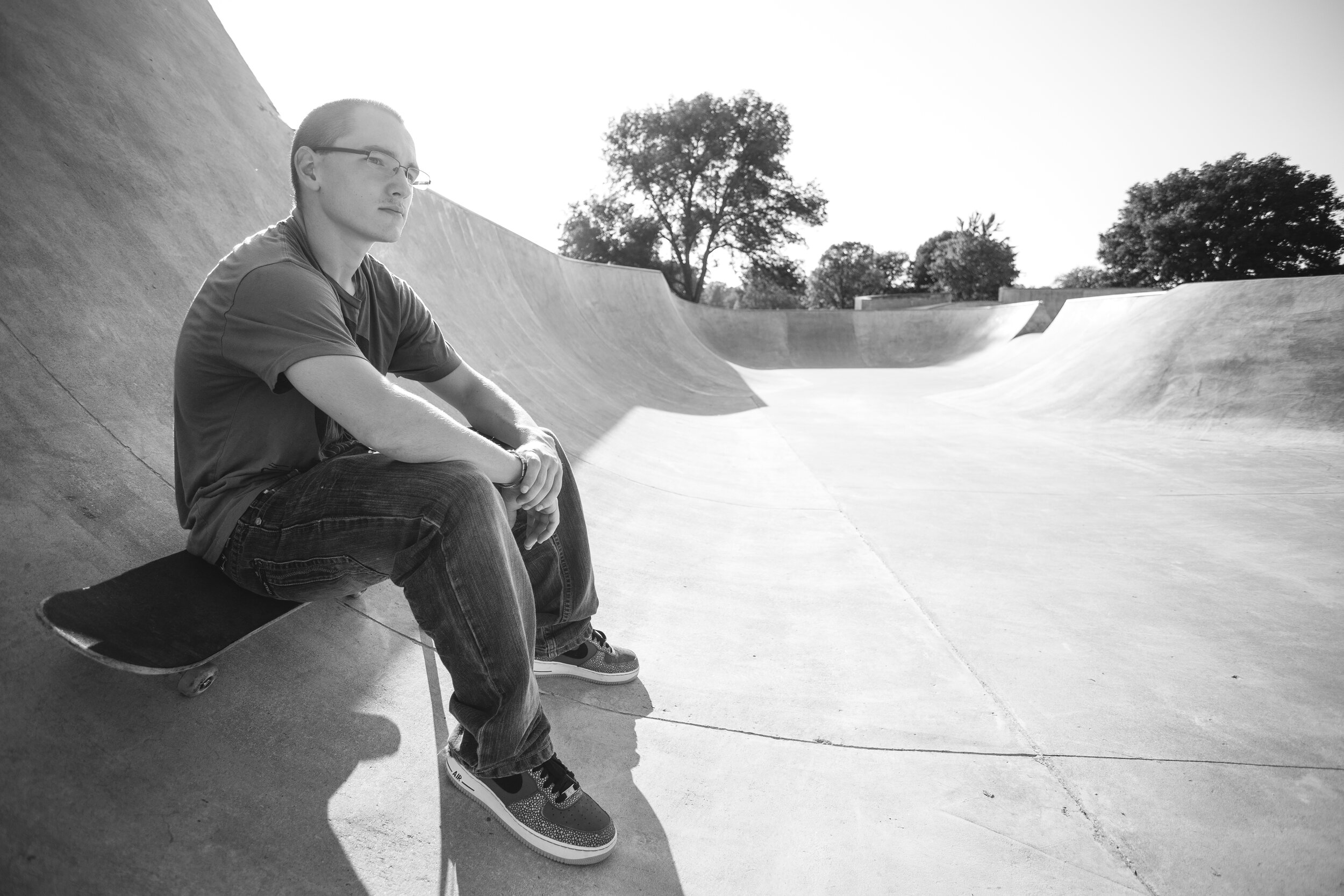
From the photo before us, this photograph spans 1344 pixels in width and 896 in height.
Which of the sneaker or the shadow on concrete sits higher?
the shadow on concrete

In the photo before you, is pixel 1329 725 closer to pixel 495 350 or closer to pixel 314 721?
pixel 314 721

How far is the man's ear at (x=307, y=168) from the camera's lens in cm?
175

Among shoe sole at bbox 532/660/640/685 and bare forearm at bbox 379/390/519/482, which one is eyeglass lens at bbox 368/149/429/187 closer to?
bare forearm at bbox 379/390/519/482

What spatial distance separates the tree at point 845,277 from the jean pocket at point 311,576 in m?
63.4

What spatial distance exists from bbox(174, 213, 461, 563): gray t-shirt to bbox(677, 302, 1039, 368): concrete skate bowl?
55.2 ft

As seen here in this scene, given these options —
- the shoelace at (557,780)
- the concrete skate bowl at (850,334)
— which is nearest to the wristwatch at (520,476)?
the shoelace at (557,780)

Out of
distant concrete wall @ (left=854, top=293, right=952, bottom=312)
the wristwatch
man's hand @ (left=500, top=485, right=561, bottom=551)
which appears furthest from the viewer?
distant concrete wall @ (left=854, top=293, right=952, bottom=312)

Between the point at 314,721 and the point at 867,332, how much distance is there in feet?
66.1

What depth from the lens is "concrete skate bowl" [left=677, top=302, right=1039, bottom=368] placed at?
18.0 m

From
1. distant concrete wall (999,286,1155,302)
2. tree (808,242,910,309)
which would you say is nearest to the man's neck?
distant concrete wall (999,286,1155,302)

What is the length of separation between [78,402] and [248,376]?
33.5 inches

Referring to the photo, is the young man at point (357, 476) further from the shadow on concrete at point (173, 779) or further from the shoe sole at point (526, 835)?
the shadow on concrete at point (173, 779)

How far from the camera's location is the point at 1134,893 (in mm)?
1473

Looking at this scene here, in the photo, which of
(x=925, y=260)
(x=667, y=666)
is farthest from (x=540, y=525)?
(x=925, y=260)
